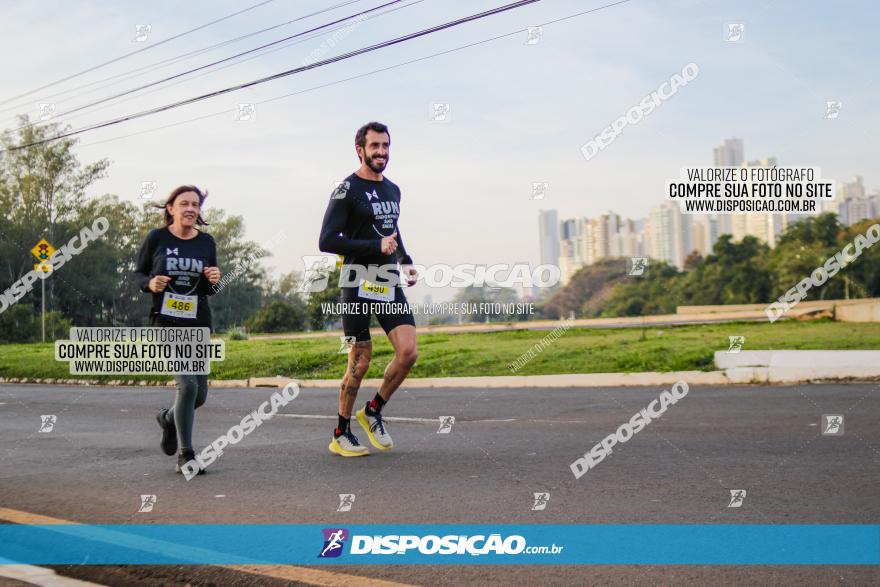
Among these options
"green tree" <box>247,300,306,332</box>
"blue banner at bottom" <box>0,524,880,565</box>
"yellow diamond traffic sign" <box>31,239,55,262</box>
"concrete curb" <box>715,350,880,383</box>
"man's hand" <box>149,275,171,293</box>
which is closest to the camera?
"blue banner at bottom" <box>0,524,880,565</box>

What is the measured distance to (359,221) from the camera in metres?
6.64

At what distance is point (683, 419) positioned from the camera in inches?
334

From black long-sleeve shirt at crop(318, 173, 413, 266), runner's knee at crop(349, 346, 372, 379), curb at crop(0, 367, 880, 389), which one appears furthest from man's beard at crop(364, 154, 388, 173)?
curb at crop(0, 367, 880, 389)

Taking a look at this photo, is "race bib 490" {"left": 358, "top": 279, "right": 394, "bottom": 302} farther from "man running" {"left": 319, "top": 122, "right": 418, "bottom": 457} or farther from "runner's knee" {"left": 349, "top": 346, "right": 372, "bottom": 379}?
"runner's knee" {"left": 349, "top": 346, "right": 372, "bottom": 379}

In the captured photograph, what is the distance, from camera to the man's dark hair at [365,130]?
21.8 feet

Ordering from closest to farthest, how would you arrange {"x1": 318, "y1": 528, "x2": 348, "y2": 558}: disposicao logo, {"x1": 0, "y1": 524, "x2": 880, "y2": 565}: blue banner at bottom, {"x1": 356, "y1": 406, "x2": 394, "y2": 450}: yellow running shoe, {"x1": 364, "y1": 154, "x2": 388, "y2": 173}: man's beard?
{"x1": 0, "y1": 524, "x2": 880, "y2": 565}: blue banner at bottom → {"x1": 318, "y1": 528, "x2": 348, "y2": 558}: disposicao logo → {"x1": 364, "y1": 154, "x2": 388, "y2": 173}: man's beard → {"x1": 356, "y1": 406, "x2": 394, "y2": 450}: yellow running shoe

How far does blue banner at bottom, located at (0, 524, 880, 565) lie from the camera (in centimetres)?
365

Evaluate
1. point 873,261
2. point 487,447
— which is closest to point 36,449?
point 487,447

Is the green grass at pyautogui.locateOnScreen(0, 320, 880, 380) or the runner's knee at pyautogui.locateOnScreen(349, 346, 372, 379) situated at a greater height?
the runner's knee at pyautogui.locateOnScreen(349, 346, 372, 379)

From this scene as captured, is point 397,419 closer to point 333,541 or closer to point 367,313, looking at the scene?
point 367,313

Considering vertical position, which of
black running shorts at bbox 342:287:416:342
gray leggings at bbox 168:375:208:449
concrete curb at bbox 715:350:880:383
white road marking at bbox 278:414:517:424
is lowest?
white road marking at bbox 278:414:517:424

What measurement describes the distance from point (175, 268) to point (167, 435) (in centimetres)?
125

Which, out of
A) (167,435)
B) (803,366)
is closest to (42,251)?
(803,366)

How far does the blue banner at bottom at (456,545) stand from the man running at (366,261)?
94.4 inches
